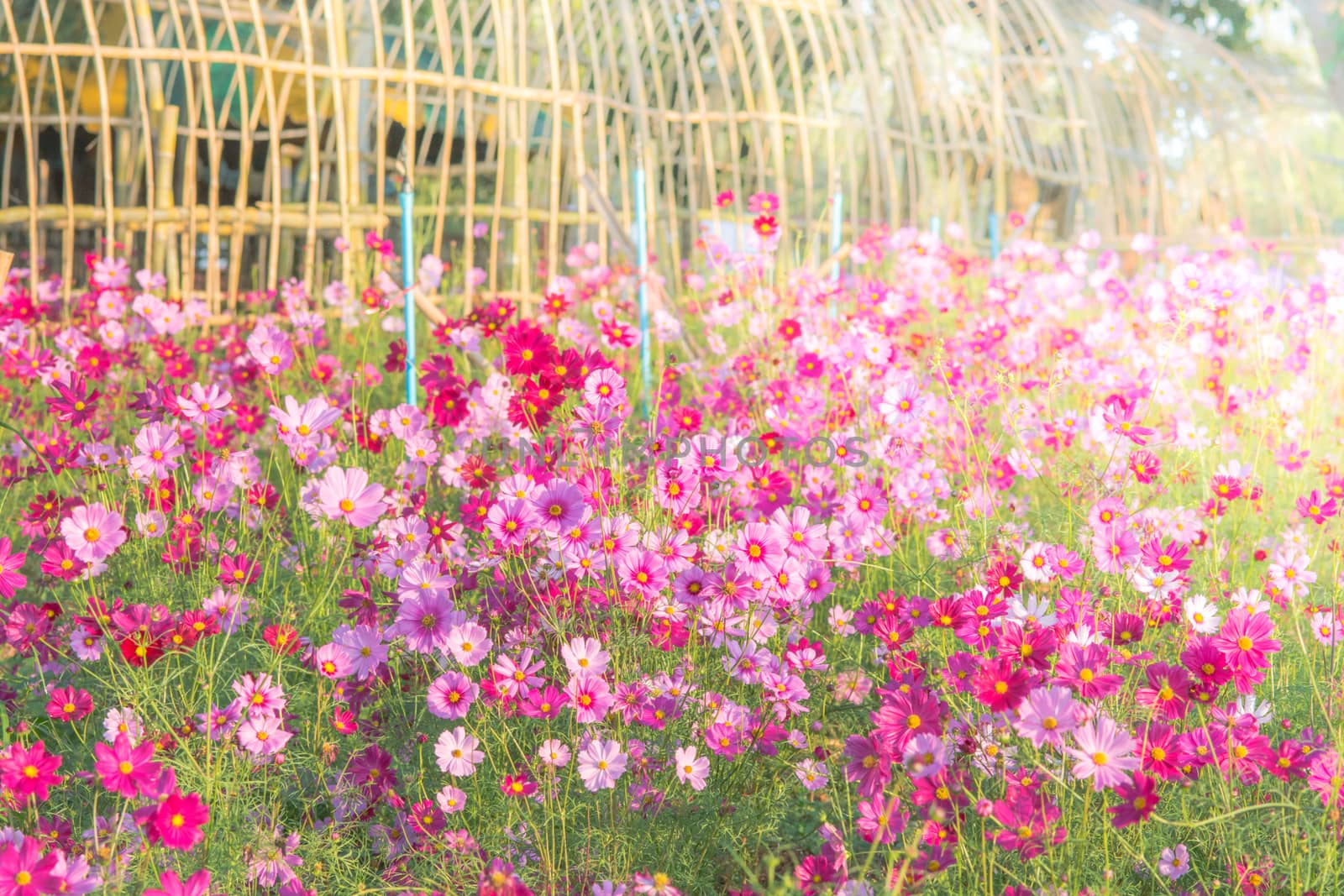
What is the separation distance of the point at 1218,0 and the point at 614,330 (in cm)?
1152

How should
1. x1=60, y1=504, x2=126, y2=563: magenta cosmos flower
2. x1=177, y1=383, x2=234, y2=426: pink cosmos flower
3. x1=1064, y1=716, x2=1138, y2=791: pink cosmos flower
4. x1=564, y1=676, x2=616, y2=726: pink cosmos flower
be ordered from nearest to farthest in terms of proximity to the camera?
x1=1064, y1=716, x2=1138, y2=791: pink cosmos flower
x1=564, y1=676, x2=616, y2=726: pink cosmos flower
x1=60, y1=504, x2=126, y2=563: magenta cosmos flower
x1=177, y1=383, x2=234, y2=426: pink cosmos flower

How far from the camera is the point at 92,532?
149 cm

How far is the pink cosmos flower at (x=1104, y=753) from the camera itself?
106cm

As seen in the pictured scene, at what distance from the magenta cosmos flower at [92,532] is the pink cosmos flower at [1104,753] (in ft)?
3.97

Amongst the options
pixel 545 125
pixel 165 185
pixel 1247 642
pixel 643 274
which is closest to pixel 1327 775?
pixel 1247 642

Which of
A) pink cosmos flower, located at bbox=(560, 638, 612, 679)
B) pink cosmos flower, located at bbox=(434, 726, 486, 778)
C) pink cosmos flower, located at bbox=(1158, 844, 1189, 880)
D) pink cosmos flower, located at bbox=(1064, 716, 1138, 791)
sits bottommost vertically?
pink cosmos flower, located at bbox=(1158, 844, 1189, 880)

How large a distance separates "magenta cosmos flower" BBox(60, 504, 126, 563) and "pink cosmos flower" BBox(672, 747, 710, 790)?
2.62 ft

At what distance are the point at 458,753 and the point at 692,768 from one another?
29cm

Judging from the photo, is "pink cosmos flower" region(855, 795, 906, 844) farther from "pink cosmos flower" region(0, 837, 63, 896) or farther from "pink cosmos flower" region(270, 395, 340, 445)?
"pink cosmos flower" region(270, 395, 340, 445)

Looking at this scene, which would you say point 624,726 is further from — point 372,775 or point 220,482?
point 220,482

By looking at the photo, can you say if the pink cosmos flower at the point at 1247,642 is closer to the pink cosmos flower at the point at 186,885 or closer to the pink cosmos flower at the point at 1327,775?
the pink cosmos flower at the point at 1327,775

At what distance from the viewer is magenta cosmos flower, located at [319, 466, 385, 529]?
1.48m

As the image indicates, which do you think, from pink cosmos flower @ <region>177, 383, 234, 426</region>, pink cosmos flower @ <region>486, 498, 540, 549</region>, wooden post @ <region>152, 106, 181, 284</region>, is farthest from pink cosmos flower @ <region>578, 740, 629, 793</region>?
wooden post @ <region>152, 106, 181, 284</region>

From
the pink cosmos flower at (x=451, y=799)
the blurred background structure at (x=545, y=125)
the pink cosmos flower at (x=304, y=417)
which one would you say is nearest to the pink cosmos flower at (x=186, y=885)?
the pink cosmos flower at (x=451, y=799)
